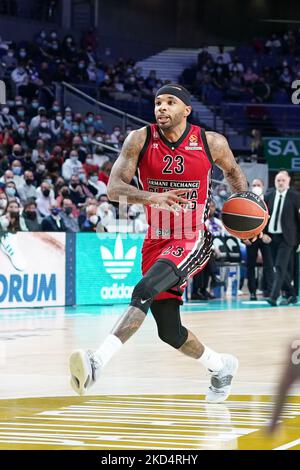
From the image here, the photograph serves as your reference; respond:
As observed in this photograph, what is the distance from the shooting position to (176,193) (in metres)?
7.41

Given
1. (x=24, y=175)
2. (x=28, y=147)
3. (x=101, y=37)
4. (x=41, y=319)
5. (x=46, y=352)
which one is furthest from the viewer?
(x=101, y=37)

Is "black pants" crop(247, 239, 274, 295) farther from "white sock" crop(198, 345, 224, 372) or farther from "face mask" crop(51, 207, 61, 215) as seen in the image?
"white sock" crop(198, 345, 224, 372)

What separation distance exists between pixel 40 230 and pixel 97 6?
20359 mm

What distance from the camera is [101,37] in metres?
37.0

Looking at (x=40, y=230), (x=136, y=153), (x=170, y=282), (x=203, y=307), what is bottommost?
(x=203, y=307)

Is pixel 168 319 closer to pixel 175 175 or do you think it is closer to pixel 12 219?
pixel 175 175

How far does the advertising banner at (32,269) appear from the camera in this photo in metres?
17.2

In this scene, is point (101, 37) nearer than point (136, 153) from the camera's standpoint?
No

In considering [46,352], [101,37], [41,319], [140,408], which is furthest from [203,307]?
[101,37]

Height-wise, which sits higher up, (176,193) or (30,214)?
(176,193)

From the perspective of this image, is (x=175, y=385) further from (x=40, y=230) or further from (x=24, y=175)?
(x=24, y=175)

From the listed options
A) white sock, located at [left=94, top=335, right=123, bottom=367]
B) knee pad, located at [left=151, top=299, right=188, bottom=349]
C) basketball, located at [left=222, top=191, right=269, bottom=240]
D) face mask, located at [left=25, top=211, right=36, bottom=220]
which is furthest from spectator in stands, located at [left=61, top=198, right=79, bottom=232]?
white sock, located at [left=94, top=335, right=123, bottom=367]

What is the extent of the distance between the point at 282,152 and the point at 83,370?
27.4 metres

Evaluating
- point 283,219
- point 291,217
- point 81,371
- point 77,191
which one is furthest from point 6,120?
point 81,371
